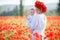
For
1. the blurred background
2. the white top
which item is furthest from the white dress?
the blurred background

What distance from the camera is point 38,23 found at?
301 cm

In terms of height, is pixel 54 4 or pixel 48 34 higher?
pixel 54 4

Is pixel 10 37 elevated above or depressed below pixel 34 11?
below

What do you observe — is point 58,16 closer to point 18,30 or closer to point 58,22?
point 58,22

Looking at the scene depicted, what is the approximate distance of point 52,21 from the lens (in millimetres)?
3195

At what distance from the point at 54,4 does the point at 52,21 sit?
218mm

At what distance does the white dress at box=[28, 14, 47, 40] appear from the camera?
300cm

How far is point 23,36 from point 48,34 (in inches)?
12.4

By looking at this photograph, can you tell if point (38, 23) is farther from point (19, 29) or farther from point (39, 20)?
point (19, 29)

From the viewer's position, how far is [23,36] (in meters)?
3.07

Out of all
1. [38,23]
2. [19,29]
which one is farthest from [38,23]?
[19,29]

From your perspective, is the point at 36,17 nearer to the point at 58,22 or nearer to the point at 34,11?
the point at 34,11

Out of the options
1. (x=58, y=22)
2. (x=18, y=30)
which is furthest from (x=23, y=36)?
(x=58, y=22)

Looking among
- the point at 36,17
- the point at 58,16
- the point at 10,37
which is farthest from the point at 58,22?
the point at 10,37
